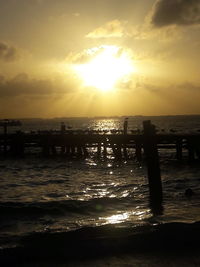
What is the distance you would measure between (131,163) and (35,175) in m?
8.20

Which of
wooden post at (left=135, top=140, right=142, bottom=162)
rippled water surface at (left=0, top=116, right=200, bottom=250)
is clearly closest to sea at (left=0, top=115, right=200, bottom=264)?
rippled water surface at (left=0, top=116, right=200, bottom=250)

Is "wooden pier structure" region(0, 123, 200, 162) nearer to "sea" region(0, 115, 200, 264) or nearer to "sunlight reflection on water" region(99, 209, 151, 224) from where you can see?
"sea" region(0, 115, 200, 264)

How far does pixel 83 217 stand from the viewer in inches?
486

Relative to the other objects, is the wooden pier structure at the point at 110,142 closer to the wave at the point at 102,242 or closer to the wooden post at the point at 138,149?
the wooden post at the point at 138,149

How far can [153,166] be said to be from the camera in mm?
13406

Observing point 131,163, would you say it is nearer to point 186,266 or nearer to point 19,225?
point 19,225

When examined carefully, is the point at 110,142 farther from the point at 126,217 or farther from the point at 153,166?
the point at 126,217

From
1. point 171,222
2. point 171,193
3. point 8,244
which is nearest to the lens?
point 8,244

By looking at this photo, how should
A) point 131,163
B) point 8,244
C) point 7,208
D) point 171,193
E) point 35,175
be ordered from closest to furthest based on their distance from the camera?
point 8,244 < point 7,208 < point 171,193 < point 35,175 < point 131,163

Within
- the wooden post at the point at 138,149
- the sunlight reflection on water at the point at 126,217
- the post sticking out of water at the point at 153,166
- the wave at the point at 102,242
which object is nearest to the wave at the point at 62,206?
the post sticking out of water at the point at 153,166

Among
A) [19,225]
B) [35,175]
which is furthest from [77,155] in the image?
[19,225]

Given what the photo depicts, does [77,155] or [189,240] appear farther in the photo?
[77,155]

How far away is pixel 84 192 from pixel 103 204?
2801mm

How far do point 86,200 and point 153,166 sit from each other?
9.87 feet
